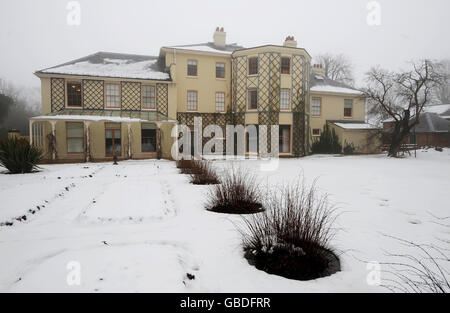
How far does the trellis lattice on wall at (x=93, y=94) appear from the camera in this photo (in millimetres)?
17234

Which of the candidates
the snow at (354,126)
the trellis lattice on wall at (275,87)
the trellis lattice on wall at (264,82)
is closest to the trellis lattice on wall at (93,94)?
the trellis lattice on wall at (264,82)

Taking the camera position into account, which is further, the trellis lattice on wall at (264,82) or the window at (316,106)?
the window at (316,106)

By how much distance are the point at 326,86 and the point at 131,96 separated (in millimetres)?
16090

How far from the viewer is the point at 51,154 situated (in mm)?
15852

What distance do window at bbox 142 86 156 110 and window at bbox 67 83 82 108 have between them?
403 cm

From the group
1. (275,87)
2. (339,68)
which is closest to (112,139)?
(275,87)

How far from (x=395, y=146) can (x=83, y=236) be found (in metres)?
21.6

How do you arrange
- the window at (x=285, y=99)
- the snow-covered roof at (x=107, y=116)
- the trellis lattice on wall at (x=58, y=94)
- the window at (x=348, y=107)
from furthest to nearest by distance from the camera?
the window at (x=348, y=107), the window at (x=285, y=99), the trellis lattice on wall at (x=58, y=94), the snow-covered roof at (x=107, y=116)

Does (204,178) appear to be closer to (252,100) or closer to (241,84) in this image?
(252,100)

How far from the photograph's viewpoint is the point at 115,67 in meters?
18.8

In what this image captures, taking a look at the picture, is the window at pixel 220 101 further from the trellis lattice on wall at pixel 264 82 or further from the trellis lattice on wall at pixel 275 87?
the trellis lattice on wall at pixel 275 87

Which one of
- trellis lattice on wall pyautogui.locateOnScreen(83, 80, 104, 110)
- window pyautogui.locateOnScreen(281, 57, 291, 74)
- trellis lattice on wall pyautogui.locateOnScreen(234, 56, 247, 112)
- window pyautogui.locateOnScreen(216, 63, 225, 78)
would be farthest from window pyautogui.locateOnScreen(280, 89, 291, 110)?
trellis lattice on wall pyautogui.locateOnScreen(83, 80, 104, 110)

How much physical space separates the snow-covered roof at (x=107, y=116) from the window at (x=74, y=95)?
483 mm
